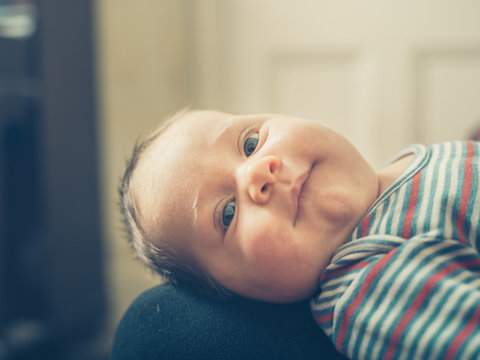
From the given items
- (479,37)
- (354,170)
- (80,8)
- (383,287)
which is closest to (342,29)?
(479,37)

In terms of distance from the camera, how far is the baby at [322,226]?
0.49 metres

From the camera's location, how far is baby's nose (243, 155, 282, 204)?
1.97 ft

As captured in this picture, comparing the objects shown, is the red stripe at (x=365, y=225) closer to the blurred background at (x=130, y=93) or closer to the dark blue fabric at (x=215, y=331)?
the dark blue fabric at (x=215, y=331)

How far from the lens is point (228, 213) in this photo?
657mm

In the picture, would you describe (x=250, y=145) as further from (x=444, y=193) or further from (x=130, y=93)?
(x=130, y=93)

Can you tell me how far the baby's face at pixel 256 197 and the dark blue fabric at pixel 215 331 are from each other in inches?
1.8

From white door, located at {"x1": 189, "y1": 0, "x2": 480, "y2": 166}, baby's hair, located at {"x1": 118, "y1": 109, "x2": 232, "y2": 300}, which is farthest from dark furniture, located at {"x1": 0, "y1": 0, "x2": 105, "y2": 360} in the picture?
baby's hair, located at {"x1": 118, "y1": 109, "x2": 232, "y2": 300}

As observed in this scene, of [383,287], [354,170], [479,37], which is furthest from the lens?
[479,37]

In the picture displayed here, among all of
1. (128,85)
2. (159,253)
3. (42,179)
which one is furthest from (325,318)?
(128,85)

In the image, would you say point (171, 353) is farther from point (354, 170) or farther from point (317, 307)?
point (354, 170)

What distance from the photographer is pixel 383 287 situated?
504mm

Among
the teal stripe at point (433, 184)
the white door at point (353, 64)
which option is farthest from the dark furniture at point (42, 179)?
the teal stripe at point (433, 184)

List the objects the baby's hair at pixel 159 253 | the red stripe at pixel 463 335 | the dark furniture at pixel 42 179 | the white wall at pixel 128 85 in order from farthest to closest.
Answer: the white wall at pixel 128 85
the dark furniture at pixel 42 179
the baby's hair at pixel 159 253
the red stripe at pixel 463 335

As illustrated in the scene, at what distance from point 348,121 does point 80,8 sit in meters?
1.29
